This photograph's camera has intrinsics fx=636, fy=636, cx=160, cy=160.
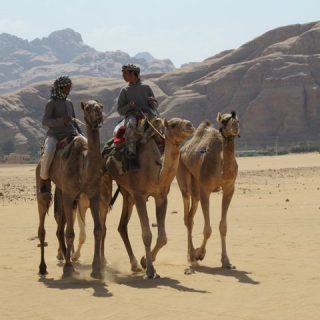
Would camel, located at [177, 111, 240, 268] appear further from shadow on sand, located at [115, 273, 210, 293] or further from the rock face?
the rock face

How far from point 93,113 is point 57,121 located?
4.56 feet

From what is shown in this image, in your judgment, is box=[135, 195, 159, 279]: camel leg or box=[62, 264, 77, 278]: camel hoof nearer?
box=[135, 195, 159, 279]: camel leg

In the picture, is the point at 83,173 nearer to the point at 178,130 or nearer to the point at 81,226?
the point at 178,130

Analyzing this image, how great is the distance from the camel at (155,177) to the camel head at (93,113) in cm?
101

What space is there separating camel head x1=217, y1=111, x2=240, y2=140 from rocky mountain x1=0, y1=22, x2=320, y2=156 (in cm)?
7235

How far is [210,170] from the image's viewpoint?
11.0 m

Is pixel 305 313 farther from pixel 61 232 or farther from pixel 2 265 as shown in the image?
pixel 2 265

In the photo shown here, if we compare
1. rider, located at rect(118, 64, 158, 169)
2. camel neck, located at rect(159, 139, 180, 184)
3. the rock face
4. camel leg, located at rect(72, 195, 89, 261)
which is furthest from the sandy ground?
the rock face

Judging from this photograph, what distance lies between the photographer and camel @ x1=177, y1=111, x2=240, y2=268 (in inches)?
423

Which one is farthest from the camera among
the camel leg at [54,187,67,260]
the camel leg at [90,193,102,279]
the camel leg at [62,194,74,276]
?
the camel leg at [54,187,67,260]

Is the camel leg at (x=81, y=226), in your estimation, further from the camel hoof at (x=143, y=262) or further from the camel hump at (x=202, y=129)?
the camel hump at (x=202, y=129)

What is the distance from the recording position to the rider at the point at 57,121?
10.5 m

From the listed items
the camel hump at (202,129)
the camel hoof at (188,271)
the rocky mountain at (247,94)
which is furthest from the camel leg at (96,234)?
the rocky mountain at (247,94)

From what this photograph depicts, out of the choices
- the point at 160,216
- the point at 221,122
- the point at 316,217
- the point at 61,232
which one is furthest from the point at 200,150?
the point at 316,217
